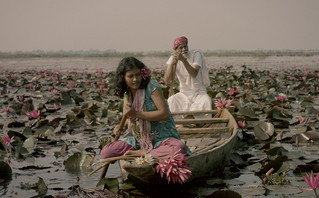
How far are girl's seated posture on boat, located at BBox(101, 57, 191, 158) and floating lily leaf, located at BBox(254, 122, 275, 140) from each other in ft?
6.21

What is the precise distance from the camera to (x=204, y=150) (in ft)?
12.3

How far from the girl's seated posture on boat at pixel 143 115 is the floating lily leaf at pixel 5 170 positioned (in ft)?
3.35

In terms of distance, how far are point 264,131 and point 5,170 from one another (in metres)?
3.06

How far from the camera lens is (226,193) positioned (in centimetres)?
271

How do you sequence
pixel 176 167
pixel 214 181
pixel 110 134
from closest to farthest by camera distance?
pixel 176 167 → pixel 214 181 → pixel 110 134

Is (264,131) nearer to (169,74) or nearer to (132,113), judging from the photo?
(169,74)

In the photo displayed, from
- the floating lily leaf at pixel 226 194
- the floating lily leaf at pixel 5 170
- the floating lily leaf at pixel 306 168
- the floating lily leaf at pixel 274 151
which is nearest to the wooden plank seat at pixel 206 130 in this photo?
the floating lily leaf at pixel 274 151

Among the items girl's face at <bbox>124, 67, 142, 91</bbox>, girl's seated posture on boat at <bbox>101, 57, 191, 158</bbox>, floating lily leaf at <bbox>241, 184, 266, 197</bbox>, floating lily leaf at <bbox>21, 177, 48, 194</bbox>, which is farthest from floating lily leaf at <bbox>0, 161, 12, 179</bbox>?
floating lily leaf at <bbox>241, 184, 266, 197</bbox>

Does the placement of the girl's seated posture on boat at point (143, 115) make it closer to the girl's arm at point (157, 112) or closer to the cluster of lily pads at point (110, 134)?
the girl's arm at point (157, 112)

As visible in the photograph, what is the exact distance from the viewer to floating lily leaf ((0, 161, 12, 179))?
11.6 feet

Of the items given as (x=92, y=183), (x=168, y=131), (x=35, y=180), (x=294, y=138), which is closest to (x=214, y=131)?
(x=294, y=138)

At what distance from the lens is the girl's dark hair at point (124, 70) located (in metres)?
3.09

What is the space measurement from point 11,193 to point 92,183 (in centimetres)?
69

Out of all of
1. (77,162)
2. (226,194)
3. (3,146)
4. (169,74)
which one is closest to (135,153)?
(226,194)
